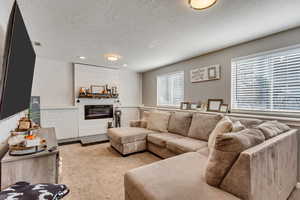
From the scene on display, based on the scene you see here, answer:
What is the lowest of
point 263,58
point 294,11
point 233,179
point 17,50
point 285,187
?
point 285,187

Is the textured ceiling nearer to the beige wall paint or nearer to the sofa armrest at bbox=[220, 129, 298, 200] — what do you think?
the beige wall paint

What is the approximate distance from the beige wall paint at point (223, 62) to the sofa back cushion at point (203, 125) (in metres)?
0.65

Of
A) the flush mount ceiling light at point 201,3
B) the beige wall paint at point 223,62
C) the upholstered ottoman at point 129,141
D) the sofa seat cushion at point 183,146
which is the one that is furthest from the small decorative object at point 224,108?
the flush mount ceiling light at point 201,3

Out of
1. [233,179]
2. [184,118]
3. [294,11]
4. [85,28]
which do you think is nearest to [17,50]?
[85,28]

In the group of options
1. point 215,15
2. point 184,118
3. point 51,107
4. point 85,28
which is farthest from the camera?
point 51,107

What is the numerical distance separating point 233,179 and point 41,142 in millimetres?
1893

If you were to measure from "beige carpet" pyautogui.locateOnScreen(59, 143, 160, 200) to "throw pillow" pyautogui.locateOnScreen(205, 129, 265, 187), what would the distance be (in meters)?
1.23

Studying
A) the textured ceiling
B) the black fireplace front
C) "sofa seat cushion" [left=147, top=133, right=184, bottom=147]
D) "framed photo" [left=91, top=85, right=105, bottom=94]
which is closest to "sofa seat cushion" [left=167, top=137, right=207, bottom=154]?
"sofa seat cushion" [left=147, top=133, right=184, bottom=147]

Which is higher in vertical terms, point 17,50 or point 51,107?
point 17,50

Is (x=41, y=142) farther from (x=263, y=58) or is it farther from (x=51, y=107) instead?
(x=263, y=58)

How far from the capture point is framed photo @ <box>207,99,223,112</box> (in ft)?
10.00

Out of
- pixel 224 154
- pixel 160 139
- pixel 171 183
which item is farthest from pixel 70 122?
pixel 224 154

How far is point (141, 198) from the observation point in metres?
1.14

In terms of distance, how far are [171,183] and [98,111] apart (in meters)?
4.21
